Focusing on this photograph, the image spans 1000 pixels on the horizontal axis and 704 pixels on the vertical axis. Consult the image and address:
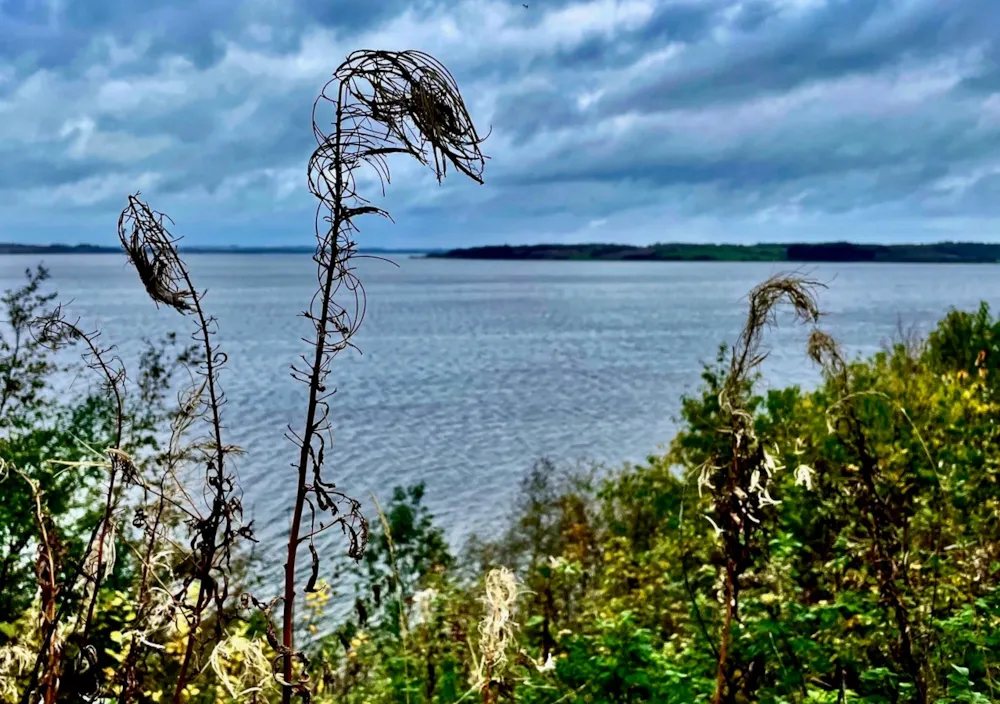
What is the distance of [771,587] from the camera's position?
5.02 m

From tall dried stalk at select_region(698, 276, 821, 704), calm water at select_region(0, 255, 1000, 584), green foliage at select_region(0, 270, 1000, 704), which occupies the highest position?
tall dried stalk at select_region(698, 276, 821, 704)

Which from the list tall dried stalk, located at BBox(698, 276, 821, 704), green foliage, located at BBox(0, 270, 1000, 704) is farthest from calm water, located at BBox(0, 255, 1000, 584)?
green foliage, located at BBox(0, 270, 1000, 704)

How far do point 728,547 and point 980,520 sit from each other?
3.30m

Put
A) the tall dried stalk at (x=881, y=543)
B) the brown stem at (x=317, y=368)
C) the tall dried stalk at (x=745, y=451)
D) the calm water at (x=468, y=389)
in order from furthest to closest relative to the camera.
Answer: the calm water at (x=468, y=389), the tall dried stalk at (x=881, y=543), the tall dried stalk at (x=745, y=451), the brown stem at (x=317, y=368)

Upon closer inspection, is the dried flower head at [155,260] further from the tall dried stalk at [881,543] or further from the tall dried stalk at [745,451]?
the tall dried stalk at [881,543]

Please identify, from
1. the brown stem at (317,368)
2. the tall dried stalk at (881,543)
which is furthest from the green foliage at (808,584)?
the brown stem at (317,368)

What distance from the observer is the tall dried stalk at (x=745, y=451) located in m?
2.42

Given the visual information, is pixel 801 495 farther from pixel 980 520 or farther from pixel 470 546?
pixel 470 546

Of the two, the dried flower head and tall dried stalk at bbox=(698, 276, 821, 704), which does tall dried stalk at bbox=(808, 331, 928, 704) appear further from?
the dried flower head

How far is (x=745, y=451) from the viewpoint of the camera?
250 centimetres

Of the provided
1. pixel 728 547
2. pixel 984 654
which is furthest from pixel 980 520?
pixel 728 547

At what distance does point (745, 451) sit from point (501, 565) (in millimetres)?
3009

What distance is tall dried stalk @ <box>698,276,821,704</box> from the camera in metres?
2.42

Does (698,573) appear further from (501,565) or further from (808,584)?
(808,584)
